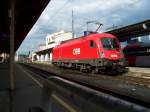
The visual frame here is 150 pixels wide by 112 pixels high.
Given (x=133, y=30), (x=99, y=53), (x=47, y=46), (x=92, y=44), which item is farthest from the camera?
(x=47, y=46)

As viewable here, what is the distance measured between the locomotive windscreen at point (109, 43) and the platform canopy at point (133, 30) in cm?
1200

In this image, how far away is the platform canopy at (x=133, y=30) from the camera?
1638 inches

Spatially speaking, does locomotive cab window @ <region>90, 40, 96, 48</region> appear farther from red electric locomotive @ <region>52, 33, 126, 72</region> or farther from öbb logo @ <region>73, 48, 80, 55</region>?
öbb logo @ <region>73, 48, 80, 55</region>

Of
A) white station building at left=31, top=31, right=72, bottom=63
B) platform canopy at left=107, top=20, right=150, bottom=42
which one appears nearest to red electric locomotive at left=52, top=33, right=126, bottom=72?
platform canopy at left=107, top=20, right=150, bottom=42

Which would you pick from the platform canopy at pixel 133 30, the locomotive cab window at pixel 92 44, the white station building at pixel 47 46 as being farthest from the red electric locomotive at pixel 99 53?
the white station building at pixel 47 46

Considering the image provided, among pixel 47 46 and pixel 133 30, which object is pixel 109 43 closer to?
pixel 133 30

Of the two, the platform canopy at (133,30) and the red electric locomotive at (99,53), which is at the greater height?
the platform canopy at (133,30)

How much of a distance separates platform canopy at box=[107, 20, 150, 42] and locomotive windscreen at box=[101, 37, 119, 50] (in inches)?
472

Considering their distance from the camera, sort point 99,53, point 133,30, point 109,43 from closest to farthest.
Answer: point 99,53, point 109,43, point 133,30

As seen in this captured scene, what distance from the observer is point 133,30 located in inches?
1811

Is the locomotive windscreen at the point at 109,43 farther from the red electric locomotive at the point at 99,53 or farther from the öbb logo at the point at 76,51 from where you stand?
the öbb logo at the point at 76,51

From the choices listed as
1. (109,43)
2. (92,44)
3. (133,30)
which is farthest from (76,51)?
(133,30)

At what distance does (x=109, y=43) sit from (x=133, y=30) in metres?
17.8

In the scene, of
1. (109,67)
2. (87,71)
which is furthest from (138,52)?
(109,67)
